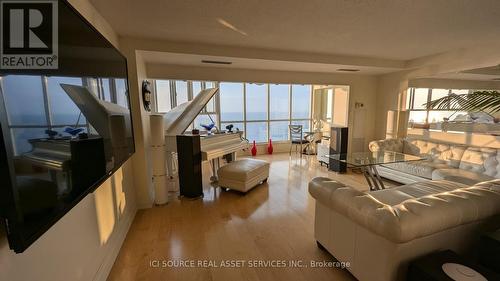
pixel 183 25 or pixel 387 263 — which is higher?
pixel 183 25

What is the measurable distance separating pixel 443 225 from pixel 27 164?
7.43ft

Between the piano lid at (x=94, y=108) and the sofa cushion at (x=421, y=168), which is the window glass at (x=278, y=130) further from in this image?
the piano lid at (x=94, y=108)

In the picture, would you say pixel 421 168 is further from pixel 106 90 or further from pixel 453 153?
pixel 106 90

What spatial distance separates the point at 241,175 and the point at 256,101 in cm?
408

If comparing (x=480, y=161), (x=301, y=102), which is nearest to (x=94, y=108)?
(x=480, y=161)

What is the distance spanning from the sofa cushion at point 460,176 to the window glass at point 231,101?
5.00 metres

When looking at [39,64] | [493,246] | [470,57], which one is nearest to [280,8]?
[39,64]

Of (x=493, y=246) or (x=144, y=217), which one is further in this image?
(x=144, y=217)

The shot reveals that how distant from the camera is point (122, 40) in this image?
275 centimetres

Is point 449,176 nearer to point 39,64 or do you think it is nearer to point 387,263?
point 387,263

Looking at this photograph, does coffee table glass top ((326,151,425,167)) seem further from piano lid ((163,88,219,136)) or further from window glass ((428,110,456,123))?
window glass ((428,110,456,123))

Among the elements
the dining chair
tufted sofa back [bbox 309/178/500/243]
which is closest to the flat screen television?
tufted sofa back [bbox 309/178/500/243]

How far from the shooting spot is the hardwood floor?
1.92 metres

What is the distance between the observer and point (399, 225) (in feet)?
4.31
